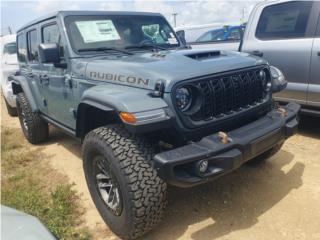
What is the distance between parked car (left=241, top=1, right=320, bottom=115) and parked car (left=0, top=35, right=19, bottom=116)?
533cm

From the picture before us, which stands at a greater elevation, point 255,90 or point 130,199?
point 255,90

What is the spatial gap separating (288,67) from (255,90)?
1838 millimetres

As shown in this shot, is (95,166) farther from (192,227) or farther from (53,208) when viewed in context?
(192,227)

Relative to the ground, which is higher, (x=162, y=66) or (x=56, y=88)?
(x=162, y=66)

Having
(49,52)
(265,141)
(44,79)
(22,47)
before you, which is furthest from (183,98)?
(22,47)

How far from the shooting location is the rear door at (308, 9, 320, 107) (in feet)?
14.5

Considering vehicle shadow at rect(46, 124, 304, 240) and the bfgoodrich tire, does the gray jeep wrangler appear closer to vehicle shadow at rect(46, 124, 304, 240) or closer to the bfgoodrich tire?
the bfgoodrich tire

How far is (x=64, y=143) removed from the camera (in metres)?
5.66

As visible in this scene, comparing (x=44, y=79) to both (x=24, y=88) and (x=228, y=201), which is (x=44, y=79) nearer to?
(x=24, y=88)

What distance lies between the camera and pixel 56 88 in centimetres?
420

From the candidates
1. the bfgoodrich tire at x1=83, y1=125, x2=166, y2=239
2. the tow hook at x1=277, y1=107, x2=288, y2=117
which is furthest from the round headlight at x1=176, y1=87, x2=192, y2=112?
the tow hook at x1=277, y1=107, x2=288, y2=117

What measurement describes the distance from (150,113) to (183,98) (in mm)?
364

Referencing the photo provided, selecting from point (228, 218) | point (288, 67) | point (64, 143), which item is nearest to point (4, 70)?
point (64, 143)

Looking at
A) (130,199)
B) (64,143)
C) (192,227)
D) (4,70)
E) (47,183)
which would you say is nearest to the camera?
(130,199)
